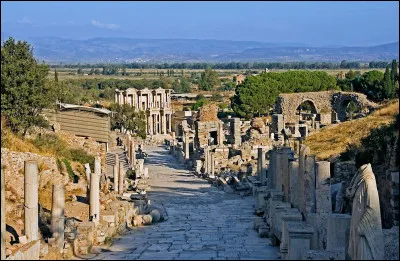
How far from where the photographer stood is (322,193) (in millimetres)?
13570

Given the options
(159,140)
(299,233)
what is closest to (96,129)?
(299,233)

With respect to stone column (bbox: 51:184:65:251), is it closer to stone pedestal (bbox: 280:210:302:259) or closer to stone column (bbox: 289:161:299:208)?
stone pedestal (bbox: 280:210:302:259)

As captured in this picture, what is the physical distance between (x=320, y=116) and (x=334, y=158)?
26.1 m

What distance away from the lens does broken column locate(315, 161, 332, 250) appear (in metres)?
13.3

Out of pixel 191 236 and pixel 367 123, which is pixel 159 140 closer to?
pixel 367 123

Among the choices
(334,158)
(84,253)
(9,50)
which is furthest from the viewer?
(9,50)

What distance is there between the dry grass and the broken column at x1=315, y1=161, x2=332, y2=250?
34.6 ft

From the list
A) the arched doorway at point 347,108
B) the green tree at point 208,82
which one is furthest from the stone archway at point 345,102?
the green tree at point 208,82

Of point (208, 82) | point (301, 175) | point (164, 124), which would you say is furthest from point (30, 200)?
point (208, 82)

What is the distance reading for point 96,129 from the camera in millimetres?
33844

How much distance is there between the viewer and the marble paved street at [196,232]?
13500 mm

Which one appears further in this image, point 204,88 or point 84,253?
point 204,88

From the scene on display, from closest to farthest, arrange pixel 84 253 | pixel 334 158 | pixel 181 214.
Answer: pixel 84 253
pixel 181 214
pixel 334 158

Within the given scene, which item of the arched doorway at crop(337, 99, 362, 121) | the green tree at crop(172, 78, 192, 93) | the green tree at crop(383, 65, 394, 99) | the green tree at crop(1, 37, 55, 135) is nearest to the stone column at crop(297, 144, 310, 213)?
the green tree at crop(1, 37, 55, 135)
